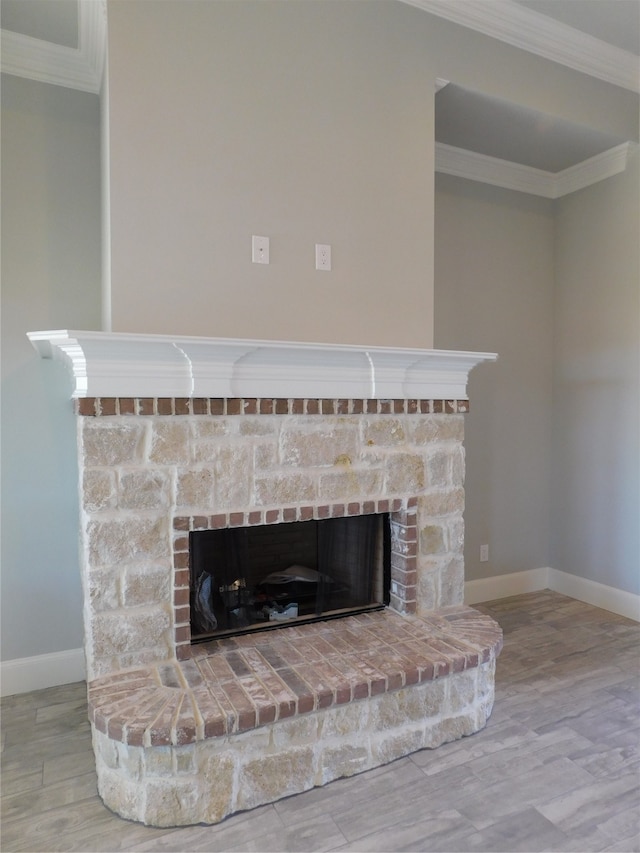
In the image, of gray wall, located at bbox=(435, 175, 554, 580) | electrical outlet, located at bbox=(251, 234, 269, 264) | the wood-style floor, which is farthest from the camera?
gray wall, located at bbox=(435, 175, 554, 580)

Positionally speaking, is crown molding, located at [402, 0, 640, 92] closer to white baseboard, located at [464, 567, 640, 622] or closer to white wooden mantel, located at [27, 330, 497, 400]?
white wooden mantel, located at [27, 330, 497, 400]

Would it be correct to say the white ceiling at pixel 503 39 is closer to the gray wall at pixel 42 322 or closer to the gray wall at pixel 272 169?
Answer: the gray wall at pixel 42 322

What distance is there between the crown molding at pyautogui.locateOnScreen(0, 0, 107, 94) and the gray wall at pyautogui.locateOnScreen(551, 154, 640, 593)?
2935 millimetres

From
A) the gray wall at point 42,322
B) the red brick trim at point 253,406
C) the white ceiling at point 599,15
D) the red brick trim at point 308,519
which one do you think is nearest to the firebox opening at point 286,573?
the red brick trim at point 308,519

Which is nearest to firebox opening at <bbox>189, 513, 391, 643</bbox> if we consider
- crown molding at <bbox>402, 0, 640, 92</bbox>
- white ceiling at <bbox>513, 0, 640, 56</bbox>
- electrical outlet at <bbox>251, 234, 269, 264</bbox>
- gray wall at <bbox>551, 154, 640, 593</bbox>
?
electrical outlet at <bbox>251, 234, 269, 264</bbox>

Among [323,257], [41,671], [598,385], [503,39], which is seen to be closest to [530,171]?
[503,39]

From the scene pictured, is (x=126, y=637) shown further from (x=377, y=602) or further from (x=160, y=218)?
(x=160, y=218)

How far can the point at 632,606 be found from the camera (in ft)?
10.6

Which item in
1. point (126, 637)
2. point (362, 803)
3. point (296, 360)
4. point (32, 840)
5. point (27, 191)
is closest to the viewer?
point (32, 840)

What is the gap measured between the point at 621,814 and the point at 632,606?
180 centimetres

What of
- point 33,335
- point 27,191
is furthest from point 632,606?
point 27,191

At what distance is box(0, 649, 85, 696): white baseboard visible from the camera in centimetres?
242

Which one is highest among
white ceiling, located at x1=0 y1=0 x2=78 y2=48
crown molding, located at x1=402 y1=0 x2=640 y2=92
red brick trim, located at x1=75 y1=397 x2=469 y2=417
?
crown molding, located at x1=402 y1=0 x2=640 y2=92

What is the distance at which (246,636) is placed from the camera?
7.19 feet
